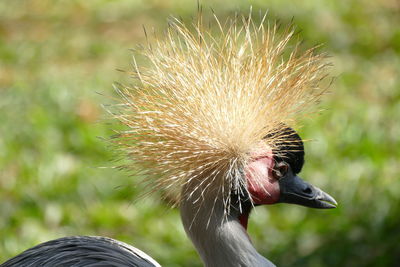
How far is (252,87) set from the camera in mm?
1928

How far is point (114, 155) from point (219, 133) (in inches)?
15.2

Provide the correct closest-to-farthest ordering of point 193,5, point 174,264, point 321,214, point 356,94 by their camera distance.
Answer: point 174,264 → point 321,214 → point 356,94 → point 193,5

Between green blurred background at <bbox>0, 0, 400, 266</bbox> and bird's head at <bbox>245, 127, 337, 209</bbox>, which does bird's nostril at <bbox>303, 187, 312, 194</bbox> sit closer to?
bird's head at <bbox>245, 127, 337, 209</bbox>

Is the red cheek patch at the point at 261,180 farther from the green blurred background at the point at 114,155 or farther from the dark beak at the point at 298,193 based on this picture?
the green blurred background at the point at 114,155

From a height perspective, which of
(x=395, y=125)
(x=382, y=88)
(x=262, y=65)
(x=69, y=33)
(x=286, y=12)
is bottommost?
(x=262, y=65)

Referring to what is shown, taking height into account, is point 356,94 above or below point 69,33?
below

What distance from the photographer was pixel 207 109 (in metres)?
1.88

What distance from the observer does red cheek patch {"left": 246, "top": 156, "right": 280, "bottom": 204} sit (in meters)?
1.90

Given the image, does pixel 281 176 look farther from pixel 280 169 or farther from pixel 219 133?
pixel 219 133

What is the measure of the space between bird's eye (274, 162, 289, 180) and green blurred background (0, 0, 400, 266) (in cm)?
29

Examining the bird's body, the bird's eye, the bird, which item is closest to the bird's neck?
the bird

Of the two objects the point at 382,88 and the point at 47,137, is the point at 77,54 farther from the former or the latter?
the point at 382,88

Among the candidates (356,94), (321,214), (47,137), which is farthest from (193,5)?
(321,214)

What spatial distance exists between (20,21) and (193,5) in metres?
1.46
